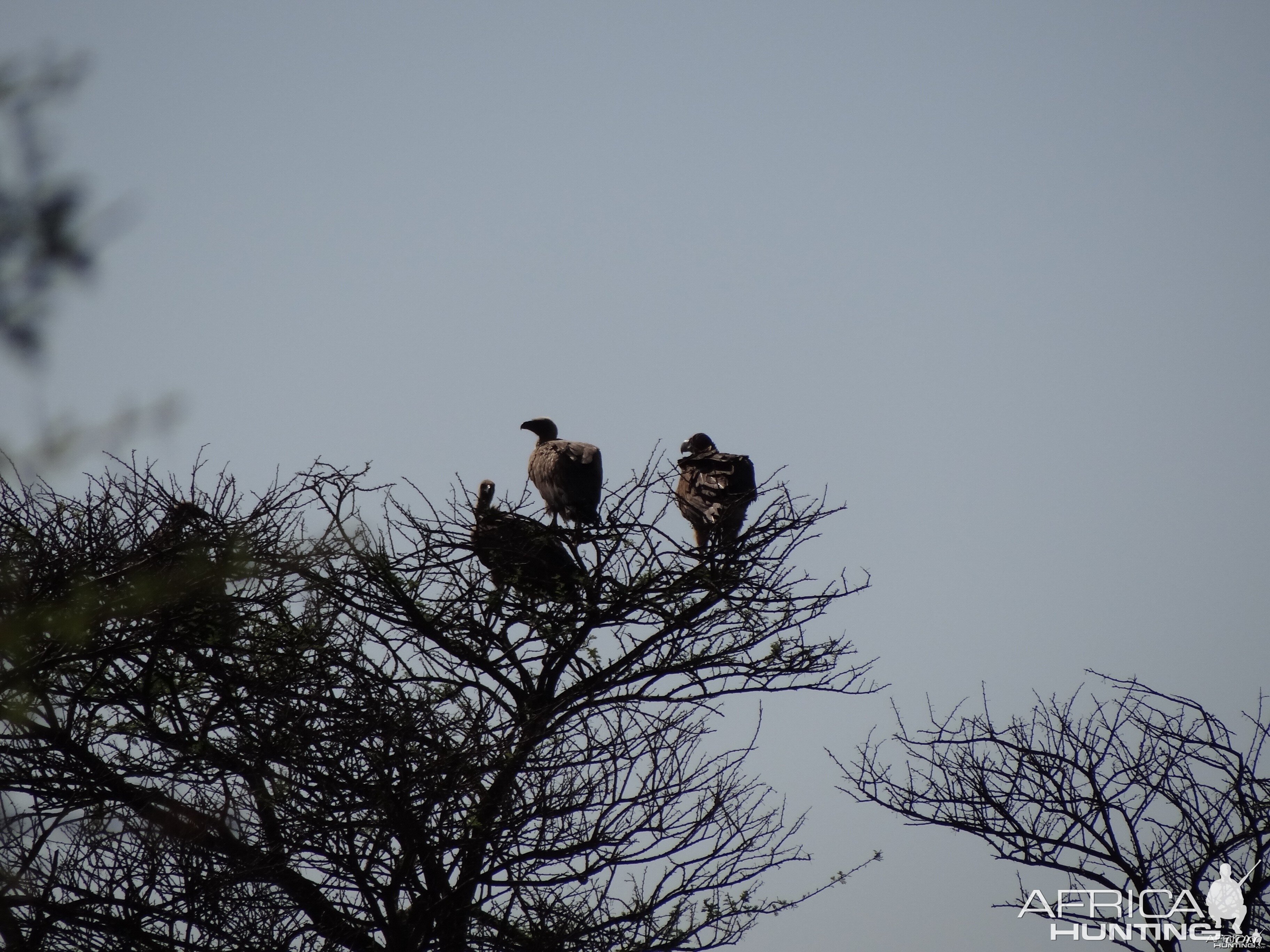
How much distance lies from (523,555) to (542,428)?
438 centimetres

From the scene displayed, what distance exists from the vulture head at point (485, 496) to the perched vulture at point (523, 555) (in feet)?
0.06

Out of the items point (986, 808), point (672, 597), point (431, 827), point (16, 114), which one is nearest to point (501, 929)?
point (431, 827)

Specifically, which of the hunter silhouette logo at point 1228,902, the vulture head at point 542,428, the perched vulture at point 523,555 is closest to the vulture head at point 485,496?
the perched vulture at point 523,555

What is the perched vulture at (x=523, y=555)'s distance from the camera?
7840 millimetres

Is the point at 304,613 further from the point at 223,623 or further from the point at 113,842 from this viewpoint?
the point at 113,842

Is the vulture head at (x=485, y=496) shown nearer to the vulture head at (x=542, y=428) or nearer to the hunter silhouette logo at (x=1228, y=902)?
the vulture head at (x=542, y=428)

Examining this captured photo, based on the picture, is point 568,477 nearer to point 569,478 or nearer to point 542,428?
point 569,478

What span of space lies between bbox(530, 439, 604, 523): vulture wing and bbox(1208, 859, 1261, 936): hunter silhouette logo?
5.10m

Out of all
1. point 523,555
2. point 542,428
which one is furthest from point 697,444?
point 523,555

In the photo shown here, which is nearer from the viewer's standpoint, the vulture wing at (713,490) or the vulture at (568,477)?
the vulture at (568,477)

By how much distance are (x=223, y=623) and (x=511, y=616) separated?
6.35 ft

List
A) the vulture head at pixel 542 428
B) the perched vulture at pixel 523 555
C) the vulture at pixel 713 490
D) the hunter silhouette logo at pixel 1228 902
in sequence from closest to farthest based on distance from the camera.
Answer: the hunter silhouette logo at pixel 1228 902 → the perched vulture at pixel 523 555 → the vulture at pixel 713 490 → the vulture head at pixel 542 428

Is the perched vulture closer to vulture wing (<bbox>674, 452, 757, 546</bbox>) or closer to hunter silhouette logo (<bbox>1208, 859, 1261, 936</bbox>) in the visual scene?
vulture wing (<bbox>674, 452, 757, 546</bbox>)

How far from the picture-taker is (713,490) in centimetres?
1041
